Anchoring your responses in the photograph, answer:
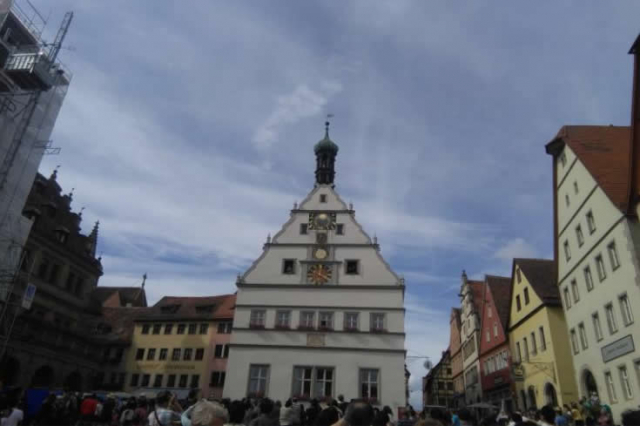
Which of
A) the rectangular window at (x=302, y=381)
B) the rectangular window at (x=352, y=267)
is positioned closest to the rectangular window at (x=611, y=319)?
the rectangular window at (x=352, y=267)

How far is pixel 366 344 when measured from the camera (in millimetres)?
28172

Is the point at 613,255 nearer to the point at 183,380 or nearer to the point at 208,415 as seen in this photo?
the point at 208,415

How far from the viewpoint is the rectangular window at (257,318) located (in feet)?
96.2

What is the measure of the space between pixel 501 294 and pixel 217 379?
25.9 metres

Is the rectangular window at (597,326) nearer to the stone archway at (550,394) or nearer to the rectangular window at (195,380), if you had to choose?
the stone archway at (550,394)

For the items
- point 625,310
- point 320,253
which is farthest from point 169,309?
point 625,310

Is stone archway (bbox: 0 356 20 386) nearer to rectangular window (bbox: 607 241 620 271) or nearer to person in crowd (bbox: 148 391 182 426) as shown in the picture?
person in crowd (bbox: 148 391 182 426)

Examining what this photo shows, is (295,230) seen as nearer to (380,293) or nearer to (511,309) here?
(380,293)

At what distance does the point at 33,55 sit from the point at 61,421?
72.7 feet

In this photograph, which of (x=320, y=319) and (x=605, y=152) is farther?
(x=320, y=319)

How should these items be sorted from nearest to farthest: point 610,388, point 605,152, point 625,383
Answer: point 625,383 < point 610,388 < point 605,152

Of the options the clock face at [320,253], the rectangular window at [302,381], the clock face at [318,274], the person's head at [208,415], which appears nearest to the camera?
the person's head at [208,415]

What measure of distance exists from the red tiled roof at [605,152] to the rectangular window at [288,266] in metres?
18.2

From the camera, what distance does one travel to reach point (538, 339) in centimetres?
2816
